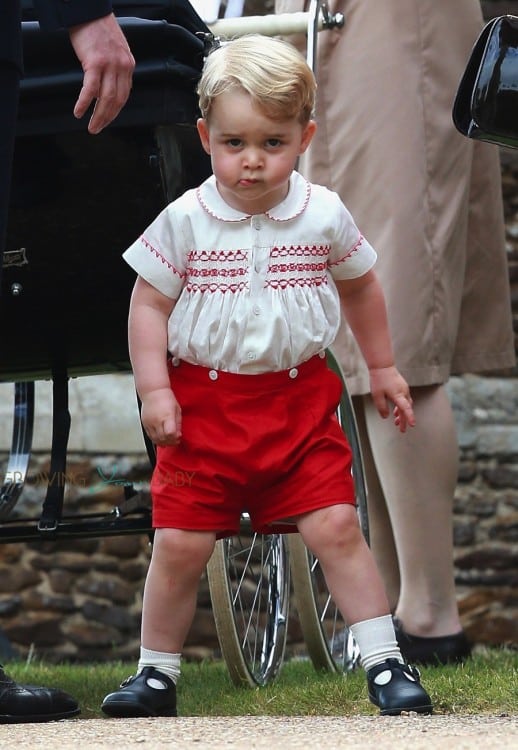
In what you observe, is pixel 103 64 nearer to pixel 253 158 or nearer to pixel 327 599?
pixel 253 158

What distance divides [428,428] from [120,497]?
385cm

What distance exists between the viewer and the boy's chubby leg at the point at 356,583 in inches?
94.3

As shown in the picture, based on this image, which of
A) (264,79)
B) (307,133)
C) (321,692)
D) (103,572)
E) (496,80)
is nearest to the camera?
(496,80)

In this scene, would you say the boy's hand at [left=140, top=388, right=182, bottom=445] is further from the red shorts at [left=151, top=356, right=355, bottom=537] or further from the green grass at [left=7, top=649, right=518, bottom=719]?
the green grass at [left=7, top=649, right=518, bottom=719]

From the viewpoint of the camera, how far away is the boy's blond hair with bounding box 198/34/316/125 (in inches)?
94.0

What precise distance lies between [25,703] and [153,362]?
56 cm

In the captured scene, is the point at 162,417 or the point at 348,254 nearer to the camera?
the point at 162,417

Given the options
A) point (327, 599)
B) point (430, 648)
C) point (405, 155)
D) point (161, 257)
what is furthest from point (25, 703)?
point (405, 155)

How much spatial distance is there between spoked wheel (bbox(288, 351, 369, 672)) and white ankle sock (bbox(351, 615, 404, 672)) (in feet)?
2.12

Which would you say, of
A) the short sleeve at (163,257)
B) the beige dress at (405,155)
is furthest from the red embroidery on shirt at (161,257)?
the beige dress at (405,155)

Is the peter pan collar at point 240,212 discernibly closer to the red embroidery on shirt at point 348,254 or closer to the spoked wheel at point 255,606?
the red embroidery on shirt at point 348,254

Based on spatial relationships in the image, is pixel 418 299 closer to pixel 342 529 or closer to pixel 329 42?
pixel 329 42

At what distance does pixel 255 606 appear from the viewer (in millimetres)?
3271

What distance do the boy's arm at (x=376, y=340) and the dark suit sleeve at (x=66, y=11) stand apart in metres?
0.64
